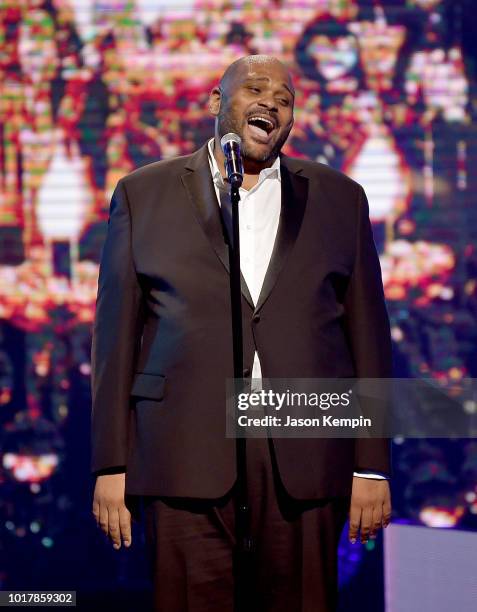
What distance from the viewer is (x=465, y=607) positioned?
2.98m

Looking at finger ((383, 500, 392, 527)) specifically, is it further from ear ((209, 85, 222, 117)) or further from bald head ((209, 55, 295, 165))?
ear ((209, 85, 222, 117))

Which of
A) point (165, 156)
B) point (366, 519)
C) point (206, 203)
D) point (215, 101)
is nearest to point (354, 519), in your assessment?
point (366, 519)

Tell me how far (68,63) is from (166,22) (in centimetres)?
45

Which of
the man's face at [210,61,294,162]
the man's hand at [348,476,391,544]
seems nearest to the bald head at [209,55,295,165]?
the man's face at [210,61,294,162]

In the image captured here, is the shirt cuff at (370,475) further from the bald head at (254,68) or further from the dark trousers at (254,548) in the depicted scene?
the bald head at (254,68)

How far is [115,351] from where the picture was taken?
2.43m

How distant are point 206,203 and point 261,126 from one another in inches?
8.8

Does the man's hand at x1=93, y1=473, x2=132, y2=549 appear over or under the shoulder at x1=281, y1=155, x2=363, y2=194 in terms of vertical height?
under

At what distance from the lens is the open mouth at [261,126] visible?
Answer: 2492mm

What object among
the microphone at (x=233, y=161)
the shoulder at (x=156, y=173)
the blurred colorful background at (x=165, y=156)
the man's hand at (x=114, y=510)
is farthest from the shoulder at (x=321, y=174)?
the blurred colorful background at (x=165, y=156)

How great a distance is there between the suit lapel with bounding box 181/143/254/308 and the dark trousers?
1.39 ft

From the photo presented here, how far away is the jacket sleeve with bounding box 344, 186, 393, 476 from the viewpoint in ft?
8.07

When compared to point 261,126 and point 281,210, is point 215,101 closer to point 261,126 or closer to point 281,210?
point 261,126

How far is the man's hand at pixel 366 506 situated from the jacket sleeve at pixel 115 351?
0.53m
